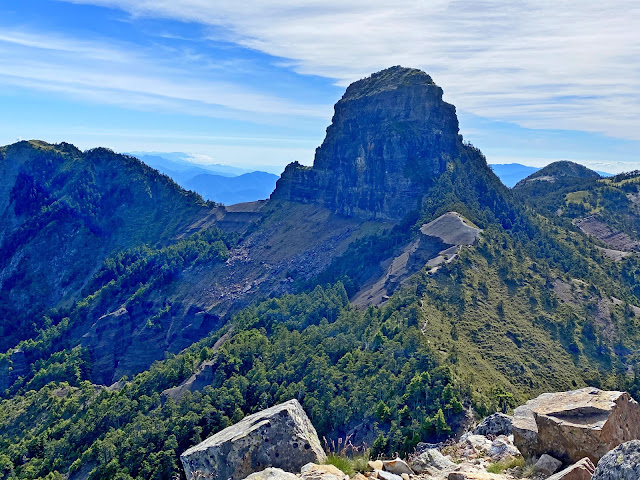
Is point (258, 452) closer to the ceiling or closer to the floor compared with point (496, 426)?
closer to the ceiling

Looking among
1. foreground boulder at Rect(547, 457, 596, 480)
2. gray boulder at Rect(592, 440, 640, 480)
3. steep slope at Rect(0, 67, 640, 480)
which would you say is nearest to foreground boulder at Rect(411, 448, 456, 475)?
foreground boulder at Rect(547, 457, 596, 480)

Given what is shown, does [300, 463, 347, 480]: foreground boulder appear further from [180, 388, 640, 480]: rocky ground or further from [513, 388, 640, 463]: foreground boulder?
[513, 388, 640, 463]: foreground boulder

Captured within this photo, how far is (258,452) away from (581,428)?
12.4 metres

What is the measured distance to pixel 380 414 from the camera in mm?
64812

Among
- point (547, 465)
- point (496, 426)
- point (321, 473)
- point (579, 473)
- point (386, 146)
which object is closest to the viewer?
point (579, 473)

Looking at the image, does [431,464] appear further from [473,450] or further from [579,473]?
[579,473]

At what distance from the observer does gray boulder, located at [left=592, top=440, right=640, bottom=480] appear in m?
12.4

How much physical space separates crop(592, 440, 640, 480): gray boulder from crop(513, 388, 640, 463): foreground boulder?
466 centimetres

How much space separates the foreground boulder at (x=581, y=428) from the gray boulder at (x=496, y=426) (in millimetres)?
9042

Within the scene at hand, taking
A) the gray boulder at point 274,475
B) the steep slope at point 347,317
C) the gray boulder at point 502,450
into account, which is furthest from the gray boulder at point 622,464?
the steep slope at point 347,317

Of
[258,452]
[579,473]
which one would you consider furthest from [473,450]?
[258,452]

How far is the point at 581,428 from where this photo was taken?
58.0 feet

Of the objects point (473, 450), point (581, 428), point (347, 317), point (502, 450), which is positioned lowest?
point (347, 317)

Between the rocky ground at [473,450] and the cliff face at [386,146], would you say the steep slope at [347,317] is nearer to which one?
the cliff face at [386,146]
